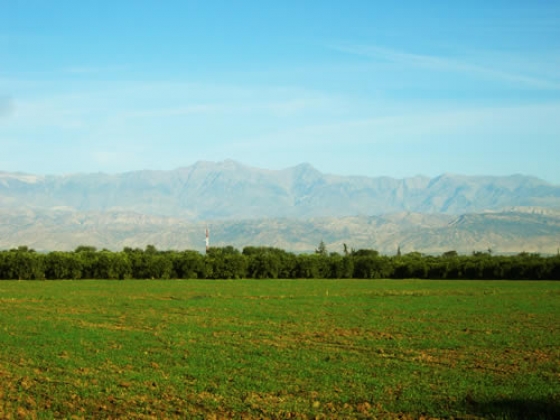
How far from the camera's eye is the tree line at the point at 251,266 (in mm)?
78625

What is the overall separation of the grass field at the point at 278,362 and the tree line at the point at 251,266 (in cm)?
3702

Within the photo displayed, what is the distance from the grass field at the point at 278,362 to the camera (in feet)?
54.8

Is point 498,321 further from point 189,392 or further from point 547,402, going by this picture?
point 189,392

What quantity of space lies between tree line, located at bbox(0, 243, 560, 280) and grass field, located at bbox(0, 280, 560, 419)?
37.0 meters

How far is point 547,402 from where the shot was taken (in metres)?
16.9

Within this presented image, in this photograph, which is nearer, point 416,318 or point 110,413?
point 110,413

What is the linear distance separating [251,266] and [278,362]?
64499mm

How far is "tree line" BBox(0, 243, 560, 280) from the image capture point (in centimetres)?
7862

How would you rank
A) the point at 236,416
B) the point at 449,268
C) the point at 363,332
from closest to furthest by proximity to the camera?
the point at 236,416 → the point at 363,332 → the point at 449,268

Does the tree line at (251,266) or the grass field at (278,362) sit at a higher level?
the tree line at (251,266)

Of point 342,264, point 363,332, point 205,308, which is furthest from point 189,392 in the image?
point 342,264

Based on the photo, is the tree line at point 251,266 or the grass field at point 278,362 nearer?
the grass field at point 278,362

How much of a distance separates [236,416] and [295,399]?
1.95 metres

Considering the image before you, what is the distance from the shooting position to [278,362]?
22188 mm
